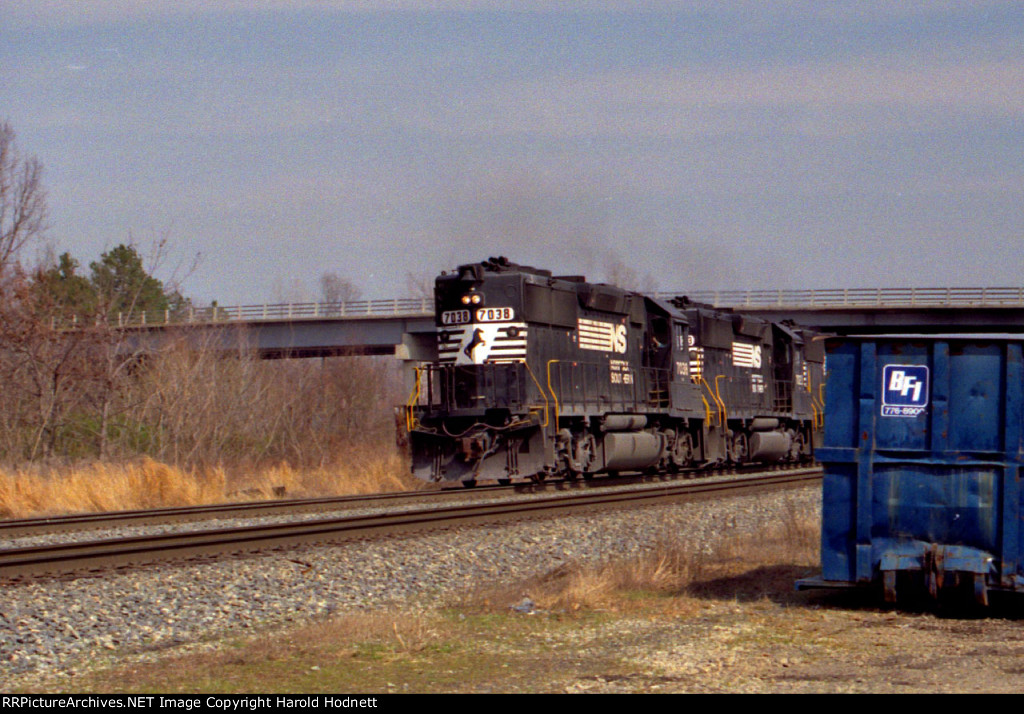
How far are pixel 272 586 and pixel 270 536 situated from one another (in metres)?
2.63

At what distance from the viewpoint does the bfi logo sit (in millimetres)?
7941

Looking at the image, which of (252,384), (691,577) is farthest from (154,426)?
(691,577)

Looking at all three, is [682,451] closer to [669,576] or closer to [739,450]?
[739,450]

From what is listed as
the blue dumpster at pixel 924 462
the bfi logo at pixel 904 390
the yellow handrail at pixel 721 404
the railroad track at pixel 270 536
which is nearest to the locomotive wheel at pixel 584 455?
the railroad track at pixel 270 536

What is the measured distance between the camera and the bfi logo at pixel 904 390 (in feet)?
26.1

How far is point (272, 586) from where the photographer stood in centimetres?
923

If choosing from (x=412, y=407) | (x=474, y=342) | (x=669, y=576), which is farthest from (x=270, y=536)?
(x=474, y=342)

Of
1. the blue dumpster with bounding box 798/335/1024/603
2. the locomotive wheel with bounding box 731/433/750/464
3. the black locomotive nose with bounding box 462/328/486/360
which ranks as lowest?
the locomotive wheel with bounding box 731/433/750/464

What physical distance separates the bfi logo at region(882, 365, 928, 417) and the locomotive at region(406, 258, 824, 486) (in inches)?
449

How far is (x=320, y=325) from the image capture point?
164ft

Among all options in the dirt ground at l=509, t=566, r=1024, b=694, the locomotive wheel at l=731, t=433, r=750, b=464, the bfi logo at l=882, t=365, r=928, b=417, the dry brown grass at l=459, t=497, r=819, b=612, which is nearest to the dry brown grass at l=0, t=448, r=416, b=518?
the locomotive wheel at l=731, t=433, r=750, b=464

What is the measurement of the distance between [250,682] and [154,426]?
2091cm

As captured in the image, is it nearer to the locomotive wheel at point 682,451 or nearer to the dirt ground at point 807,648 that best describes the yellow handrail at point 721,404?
the locomotive wheel at point 682,451

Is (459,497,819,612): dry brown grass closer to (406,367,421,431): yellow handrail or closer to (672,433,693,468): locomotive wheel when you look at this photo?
(406,367,421,431): yellow handrail
